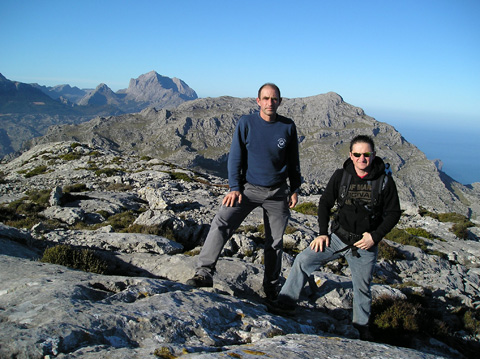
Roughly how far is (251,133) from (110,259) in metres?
6.09

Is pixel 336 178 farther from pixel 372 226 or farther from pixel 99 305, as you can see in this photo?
pixel 99 305

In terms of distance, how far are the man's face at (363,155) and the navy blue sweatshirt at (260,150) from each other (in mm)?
1558

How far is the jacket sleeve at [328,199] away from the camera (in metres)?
6.02

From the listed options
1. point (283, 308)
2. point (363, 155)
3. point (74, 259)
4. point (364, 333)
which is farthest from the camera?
point (74, 259)

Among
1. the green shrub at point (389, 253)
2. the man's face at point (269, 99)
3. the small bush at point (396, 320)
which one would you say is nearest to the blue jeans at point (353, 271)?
the small bush at point (396, 320)

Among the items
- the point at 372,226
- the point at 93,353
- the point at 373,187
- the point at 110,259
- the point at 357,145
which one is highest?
the point at 357,145

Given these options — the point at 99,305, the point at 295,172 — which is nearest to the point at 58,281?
the point at 99,305

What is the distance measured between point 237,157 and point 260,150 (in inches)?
22.3

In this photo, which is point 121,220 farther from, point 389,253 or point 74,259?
point 389,253

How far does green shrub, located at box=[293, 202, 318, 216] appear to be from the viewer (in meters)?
21.0

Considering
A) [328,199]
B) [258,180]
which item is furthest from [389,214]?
[258,180]

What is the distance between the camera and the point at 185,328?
4211mm

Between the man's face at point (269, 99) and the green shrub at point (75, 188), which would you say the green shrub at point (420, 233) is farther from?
the green shrub at point (75, 188)

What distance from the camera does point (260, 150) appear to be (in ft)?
21.4
